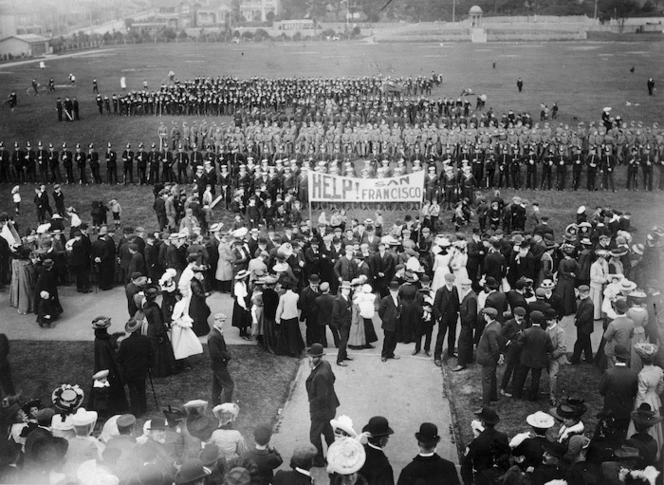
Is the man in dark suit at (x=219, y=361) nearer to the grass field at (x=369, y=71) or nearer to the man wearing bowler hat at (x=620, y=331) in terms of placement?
the man wearing bowler hat at (x=620, y=331)

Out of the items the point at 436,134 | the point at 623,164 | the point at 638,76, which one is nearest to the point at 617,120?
the point at 623,164

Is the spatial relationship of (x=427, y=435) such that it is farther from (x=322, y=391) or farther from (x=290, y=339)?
(x=290, y=339)

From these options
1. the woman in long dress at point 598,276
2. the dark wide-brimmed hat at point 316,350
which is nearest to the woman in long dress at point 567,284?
the woman in long dress at point 598,276

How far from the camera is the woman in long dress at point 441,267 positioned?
45.3ft

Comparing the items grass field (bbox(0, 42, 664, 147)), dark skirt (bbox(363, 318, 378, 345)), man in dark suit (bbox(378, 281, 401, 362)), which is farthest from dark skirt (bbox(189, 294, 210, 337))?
grass field (bbox(0, 42, 664, 147))

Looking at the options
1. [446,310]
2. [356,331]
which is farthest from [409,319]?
[356,331]

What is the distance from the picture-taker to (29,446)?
6.98m

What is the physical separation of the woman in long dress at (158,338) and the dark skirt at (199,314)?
164cm

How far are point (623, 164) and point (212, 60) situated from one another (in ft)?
151

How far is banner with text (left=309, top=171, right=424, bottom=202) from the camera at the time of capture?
17812mm

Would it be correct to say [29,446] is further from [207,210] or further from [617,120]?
[617,120]

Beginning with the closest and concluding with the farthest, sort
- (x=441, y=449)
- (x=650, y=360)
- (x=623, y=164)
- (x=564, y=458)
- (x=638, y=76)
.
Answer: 1. (x=564, y=458)
2. (x=650, y=360)
3. (x=441, y=449)
4. (x=623, y=164)
5. (x=638, y=76)

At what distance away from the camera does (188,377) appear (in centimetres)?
1150

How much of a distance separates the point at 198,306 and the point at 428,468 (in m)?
7.61
